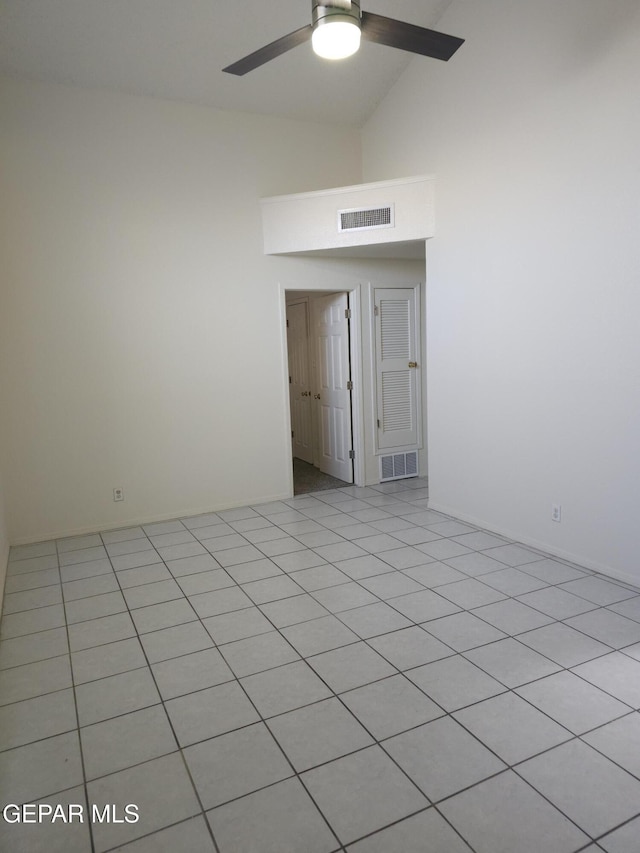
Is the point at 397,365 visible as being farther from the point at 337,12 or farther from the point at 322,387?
the point at 337,12

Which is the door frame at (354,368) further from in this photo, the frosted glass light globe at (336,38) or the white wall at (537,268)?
the frosted glass light globe at (336,38)

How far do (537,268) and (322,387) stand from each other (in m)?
2.95

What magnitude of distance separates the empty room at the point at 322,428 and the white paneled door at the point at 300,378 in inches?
17.5

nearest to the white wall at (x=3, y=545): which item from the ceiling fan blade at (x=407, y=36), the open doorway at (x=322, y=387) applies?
the open doorway at (x=322, y=387)

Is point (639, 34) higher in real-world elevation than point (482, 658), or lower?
higher

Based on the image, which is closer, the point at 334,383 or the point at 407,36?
the point at 407,36

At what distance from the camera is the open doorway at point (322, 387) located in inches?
228

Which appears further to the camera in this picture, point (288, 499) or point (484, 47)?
point (288, 499)

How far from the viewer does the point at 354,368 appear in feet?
18.7

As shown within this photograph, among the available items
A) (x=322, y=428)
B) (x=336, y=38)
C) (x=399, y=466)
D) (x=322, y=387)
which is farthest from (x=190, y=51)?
(x=399, y=466)

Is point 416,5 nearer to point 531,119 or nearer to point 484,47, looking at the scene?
point 484,47

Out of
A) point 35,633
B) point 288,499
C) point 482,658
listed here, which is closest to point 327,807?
point 482,658

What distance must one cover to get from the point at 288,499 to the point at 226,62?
3709 millimetres

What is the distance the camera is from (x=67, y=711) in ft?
7.87
